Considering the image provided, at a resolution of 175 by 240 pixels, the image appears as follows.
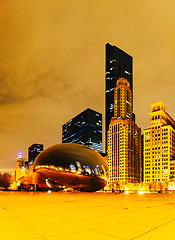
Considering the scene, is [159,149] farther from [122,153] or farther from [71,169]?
[71,169]

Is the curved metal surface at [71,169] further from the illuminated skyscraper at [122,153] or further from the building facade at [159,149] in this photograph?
the illuminated skyscraper at [122,153]

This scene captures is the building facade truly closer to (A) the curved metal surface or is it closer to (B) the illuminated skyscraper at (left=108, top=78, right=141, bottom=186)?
(B) the illuminated skyscraper at (left=108, top=78, right=141, bottom=186)

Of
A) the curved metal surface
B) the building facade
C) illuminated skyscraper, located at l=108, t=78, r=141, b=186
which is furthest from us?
illuminated skyscraper, located at l=108, t=78, r=141, b=186

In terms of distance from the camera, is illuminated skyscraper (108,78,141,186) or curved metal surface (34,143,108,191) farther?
illuminated skyscraper (108,78,141,186)

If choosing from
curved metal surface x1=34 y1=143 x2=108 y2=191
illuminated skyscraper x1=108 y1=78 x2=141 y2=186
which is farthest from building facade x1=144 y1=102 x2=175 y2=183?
curved metal surface x1=34 y1=143 x2=108 y2=191

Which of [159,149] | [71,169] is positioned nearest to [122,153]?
[159,149]

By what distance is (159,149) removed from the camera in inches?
6181

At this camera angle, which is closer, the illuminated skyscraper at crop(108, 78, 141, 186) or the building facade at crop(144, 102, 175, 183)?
the building facade at crop(144, 102, 175, 183)

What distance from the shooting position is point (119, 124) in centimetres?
19012

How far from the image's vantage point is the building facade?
150375 mm

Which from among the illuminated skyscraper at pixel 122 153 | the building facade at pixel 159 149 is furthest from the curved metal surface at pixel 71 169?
the illuminated skyscraper at pixel 122 153

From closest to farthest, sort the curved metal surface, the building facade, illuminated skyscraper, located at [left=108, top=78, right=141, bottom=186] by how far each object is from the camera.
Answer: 1. the curved metal surface
2. the building facade
3. illuminated skyscraper, located at [left=108, top=78, right=141, bottom=186]

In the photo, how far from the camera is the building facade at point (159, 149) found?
150375 millimetres

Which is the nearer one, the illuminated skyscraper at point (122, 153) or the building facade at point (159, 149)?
the building facade at point (159, 149)
